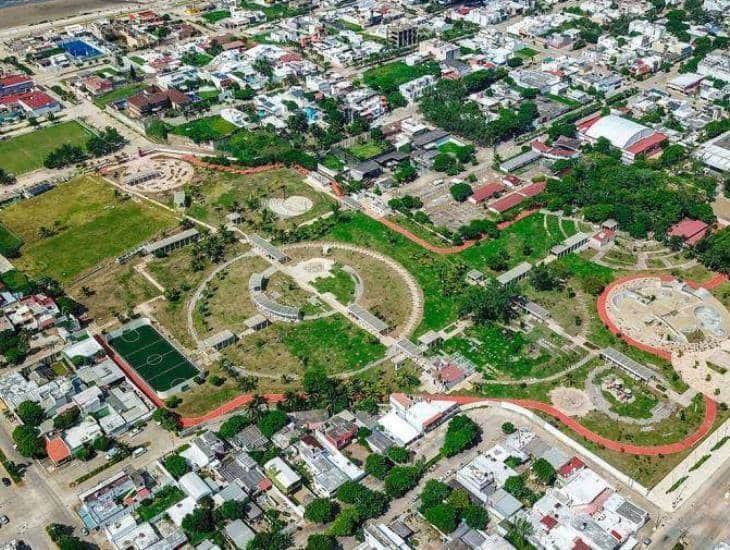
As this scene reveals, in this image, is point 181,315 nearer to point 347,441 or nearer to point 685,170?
point 347,441

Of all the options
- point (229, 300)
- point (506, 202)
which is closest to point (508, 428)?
point (229, 300)

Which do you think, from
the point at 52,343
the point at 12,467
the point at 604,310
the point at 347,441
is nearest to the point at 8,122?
the point at 52,343

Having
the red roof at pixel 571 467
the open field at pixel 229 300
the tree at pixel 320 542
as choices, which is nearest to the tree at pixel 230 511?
the tree at pixel 320 542

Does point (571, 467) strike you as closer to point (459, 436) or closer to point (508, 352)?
point (459, 436)

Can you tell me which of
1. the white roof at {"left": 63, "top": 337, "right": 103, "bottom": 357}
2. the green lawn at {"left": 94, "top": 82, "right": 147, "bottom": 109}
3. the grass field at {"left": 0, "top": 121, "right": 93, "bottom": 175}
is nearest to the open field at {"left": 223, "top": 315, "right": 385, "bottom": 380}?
the white roof at {"left": 63, "top": 337, "right": 103, "bottom": 357}

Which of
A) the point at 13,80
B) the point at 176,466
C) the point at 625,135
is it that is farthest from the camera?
the point at 13,80

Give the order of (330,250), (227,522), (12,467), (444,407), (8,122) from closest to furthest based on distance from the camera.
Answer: (227,522) → (12,467) → (444,407) → (330,250) → (8,122)

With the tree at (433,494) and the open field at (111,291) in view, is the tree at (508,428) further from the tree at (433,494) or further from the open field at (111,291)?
the open field at (111,291)
